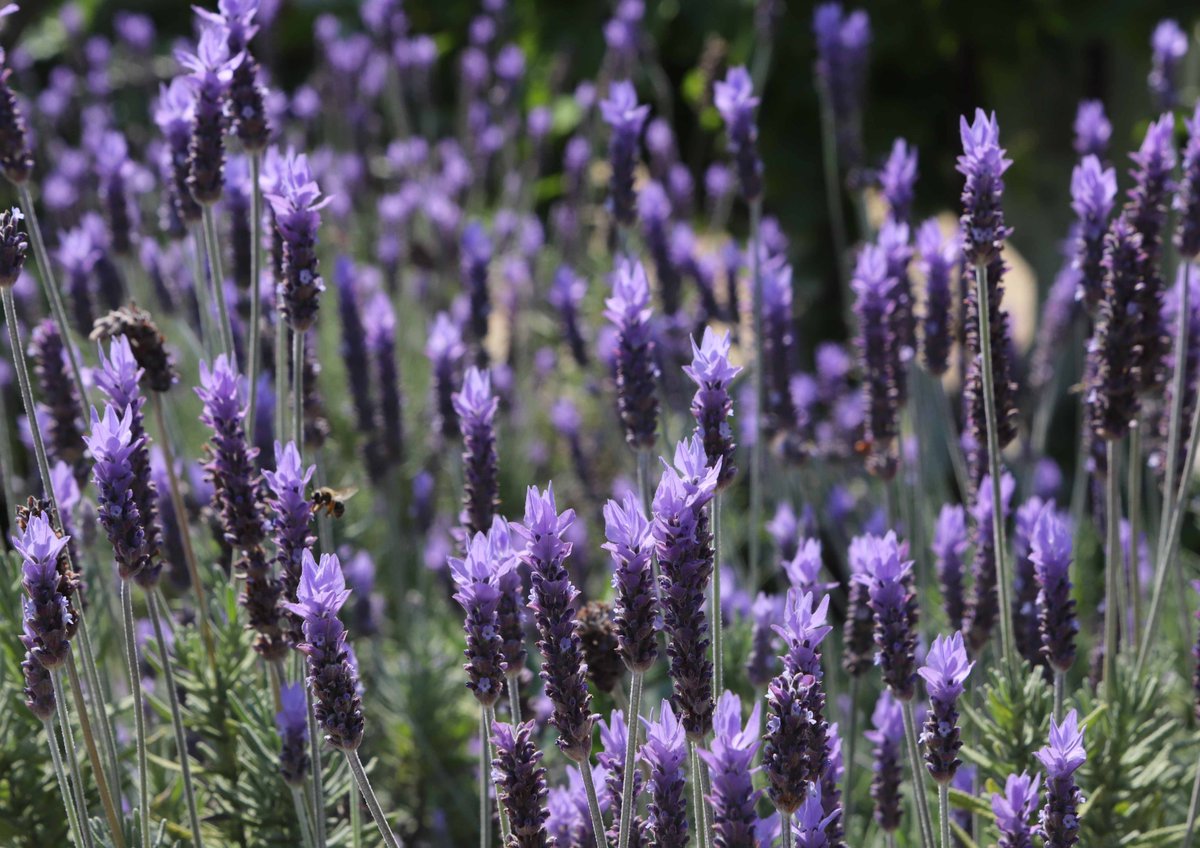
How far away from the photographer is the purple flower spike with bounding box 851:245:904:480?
2908mm

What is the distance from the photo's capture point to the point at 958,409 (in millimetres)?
5648

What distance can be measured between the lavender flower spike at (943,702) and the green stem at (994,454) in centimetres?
45

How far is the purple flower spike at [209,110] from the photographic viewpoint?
242 cm

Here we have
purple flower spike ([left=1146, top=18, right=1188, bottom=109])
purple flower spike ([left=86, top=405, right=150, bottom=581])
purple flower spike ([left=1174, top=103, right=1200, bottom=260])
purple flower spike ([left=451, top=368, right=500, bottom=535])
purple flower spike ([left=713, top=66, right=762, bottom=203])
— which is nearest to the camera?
purple flower spike ([left=86, top=405, right=150, bottom=581])

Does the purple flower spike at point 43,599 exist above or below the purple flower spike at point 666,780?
above

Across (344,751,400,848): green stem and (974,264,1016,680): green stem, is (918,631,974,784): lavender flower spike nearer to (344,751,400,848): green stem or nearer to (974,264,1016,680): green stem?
(974,264,1016,680): green stem

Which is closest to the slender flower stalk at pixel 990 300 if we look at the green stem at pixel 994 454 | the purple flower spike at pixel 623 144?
the green stem at pixel 994 454

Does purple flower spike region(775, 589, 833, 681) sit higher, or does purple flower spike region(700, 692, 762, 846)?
purple flower spike region(775, 589, 833, 681)

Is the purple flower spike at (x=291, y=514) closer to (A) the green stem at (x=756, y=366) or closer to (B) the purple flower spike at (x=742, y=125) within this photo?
(A) the green stem at (x=756, y=366)

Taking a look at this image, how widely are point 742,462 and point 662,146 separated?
1.24 meters

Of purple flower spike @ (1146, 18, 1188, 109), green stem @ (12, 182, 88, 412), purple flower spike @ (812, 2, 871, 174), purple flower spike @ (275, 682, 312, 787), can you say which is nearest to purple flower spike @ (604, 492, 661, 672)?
purple flower spike @ (275, 682, 312, 787)

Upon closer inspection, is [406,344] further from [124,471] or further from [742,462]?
[124,471]

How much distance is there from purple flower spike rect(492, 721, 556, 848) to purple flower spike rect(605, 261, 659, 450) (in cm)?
77

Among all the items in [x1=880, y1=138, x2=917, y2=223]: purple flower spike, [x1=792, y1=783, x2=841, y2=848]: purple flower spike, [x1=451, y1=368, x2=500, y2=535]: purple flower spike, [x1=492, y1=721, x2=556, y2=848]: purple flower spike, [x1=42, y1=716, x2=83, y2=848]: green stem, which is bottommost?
[x1=792, y1=783, x2=841, y2=848]: purple flower spike
